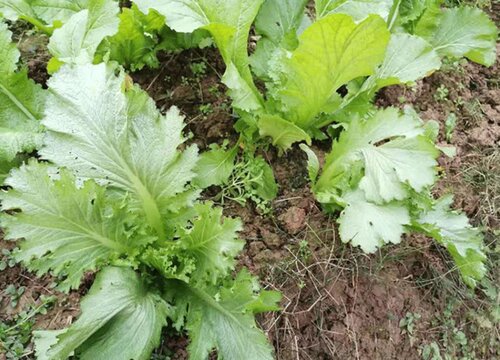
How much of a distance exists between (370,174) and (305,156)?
0.45 meters

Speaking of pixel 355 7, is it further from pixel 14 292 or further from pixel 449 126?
pixel 14 292

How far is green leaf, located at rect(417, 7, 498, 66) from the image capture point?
93.8 inches

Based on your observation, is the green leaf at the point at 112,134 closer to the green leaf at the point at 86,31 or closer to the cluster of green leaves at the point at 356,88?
the green leaf at the point at 86,31

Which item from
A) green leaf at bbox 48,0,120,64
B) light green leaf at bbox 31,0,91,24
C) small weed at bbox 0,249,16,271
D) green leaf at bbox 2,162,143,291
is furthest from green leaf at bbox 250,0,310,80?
small weed at bbox 0,249,16,271

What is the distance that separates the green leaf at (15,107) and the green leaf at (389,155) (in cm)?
115

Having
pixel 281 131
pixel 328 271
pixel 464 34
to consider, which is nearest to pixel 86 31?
pixel 281 131

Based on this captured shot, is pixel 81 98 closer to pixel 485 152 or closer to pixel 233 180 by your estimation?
pixel 233 180

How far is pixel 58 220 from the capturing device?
67.1 inches

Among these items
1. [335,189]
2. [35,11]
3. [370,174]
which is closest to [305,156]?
[335,189]

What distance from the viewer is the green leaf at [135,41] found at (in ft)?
7.03

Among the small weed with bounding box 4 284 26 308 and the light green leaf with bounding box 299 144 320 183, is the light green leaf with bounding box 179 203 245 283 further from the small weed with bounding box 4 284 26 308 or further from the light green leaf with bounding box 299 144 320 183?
the small weed with bounding box 4 284 26 308

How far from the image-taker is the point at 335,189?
2148 mm

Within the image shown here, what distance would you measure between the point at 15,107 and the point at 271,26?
Result: 1082 millimetres

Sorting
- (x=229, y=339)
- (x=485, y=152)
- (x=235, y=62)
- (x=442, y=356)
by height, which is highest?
(x=235, y=62)
